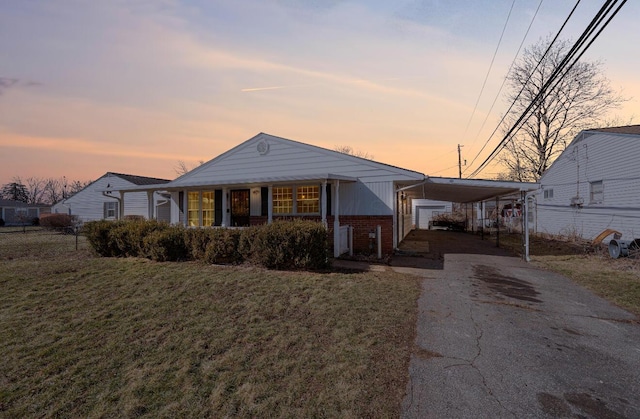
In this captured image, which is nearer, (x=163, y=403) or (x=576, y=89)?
(x=163, y=403)

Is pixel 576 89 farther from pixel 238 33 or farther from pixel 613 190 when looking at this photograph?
pixel 238 33

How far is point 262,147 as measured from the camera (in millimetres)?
13438

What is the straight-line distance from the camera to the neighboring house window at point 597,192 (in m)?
15.1

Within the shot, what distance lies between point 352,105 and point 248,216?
6.21m

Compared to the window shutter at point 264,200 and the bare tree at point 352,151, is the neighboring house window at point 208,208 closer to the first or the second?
the window shutter at point 264,200

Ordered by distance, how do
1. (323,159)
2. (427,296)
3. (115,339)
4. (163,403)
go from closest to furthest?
(163,403) < (115,339) < (427,296) < (323,159)

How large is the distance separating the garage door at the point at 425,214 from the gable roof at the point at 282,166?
21.4m

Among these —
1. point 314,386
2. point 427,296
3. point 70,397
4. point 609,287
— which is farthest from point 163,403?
point 609,287

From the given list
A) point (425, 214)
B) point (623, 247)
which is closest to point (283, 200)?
point (623, 247)

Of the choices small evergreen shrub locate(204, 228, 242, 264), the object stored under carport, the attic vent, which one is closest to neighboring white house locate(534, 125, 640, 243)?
the object stored under carport

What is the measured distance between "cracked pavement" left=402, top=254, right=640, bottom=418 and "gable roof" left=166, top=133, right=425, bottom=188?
18.0ft

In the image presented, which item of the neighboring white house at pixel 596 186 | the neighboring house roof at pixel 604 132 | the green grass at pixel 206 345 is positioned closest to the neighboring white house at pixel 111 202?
the green grass at pixel 206 345

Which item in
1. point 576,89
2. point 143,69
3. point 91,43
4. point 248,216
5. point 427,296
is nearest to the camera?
point 427,296

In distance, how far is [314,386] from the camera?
10.5 feet
